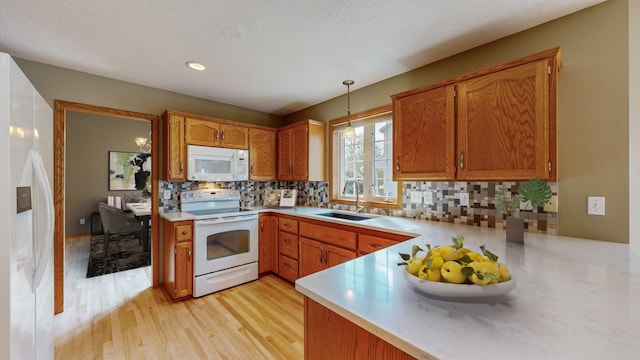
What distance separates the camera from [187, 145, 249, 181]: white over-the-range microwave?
2.91m

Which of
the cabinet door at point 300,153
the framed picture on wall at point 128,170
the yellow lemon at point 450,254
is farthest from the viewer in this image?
the framed picture on wall at point 128,170

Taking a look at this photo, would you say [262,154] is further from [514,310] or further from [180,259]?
[514,310]

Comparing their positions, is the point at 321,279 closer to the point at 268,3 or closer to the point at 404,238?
the point at 404,238

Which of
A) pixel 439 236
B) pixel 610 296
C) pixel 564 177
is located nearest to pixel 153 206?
pixel 439 236

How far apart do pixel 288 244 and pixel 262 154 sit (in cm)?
132

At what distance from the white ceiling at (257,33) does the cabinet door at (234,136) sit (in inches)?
27.6

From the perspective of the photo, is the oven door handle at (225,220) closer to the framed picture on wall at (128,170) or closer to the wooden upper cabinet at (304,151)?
the wooden upper cabinet at (304,151)

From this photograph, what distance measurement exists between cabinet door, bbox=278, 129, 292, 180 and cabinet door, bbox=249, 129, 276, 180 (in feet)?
0.32

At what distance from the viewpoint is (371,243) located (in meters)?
2.12

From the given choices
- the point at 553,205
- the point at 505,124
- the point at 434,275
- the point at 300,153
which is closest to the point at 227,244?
the point at 300,153

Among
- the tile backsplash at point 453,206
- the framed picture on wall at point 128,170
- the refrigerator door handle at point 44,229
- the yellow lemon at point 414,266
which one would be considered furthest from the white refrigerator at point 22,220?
the framed picture on wall at point 128,170

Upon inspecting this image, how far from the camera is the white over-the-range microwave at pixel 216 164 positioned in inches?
115

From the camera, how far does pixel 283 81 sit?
2740 millimetres

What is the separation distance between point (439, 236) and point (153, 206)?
2998 mm
